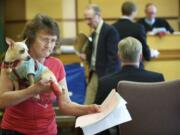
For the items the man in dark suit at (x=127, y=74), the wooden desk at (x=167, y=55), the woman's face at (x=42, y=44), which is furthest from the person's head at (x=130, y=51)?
the wooden desk at (x=167, y=55)

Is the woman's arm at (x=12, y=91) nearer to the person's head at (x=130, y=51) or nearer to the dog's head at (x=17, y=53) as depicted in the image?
the dog's head at (x=17, y=53)

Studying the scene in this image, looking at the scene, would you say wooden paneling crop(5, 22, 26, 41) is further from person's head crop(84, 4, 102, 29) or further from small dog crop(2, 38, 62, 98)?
small dog crop(2, 38, 62, 98)

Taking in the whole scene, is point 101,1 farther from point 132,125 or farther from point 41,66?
point 41,66

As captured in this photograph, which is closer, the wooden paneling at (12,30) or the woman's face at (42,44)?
the woman's face at (42,44)

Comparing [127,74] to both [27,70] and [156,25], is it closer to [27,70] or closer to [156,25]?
[27,70]

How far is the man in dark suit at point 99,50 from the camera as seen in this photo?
15.1 ft

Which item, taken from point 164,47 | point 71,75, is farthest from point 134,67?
point 164,47

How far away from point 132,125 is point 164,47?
10.5 ft

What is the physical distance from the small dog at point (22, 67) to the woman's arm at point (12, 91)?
1.4 inches

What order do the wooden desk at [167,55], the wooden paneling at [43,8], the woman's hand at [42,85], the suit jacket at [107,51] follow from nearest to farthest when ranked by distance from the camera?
1. the woman's hand at [42,85]
2. the suit jacket at [107,51]
3. the wooden desk at [167,55]
4. the wooden paneling at [43,8]

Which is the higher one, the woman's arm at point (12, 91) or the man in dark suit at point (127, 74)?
the woman's arm at point (12, 91)

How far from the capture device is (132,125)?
2654 millimetres

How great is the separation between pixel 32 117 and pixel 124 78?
112cm

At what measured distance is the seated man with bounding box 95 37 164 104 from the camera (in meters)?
2.93
